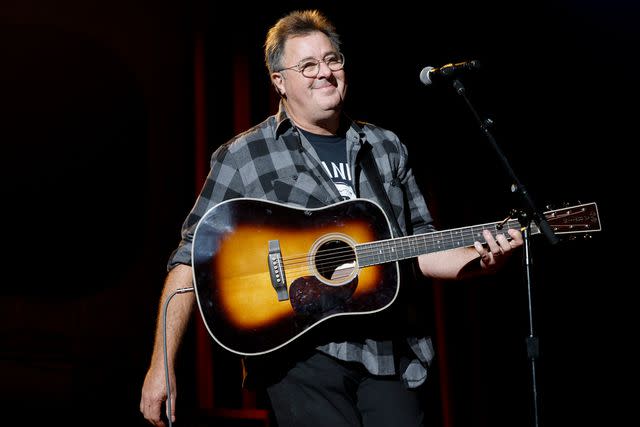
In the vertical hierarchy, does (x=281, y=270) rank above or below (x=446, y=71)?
below

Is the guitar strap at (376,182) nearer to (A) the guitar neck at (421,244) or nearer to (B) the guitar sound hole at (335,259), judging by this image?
(A) the guitar neck at (421,244)

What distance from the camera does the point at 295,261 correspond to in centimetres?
212

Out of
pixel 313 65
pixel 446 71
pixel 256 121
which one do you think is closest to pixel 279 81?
pixel 313 65

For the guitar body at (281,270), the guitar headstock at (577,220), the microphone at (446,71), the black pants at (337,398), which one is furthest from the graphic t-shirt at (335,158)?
the guitar headstock at (577,220)

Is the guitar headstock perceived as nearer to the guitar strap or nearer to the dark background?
the guitar strap

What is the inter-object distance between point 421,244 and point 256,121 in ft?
7.48

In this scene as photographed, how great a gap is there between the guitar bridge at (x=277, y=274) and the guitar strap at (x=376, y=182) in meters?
0.47

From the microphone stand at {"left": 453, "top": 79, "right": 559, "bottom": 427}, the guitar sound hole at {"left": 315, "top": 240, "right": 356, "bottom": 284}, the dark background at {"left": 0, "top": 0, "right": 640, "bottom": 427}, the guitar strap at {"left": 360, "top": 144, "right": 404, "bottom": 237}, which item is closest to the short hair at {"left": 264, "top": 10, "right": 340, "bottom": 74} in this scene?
the guitar strap at {"left": 360, "top": 144, "right": 404, "bottom": 237}

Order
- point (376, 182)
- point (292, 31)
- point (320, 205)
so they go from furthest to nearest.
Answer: point (292, 31), point (376, 182), point (320, 205)

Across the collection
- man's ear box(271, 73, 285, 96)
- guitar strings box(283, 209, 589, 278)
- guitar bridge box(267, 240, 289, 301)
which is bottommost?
guitar bridge box(267, 240, 289, 301)

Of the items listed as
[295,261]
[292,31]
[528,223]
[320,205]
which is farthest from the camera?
[292,31]

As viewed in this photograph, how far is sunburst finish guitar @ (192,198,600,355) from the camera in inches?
81.1

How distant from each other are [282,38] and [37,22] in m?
2.19

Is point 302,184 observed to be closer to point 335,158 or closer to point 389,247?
point 335,158
